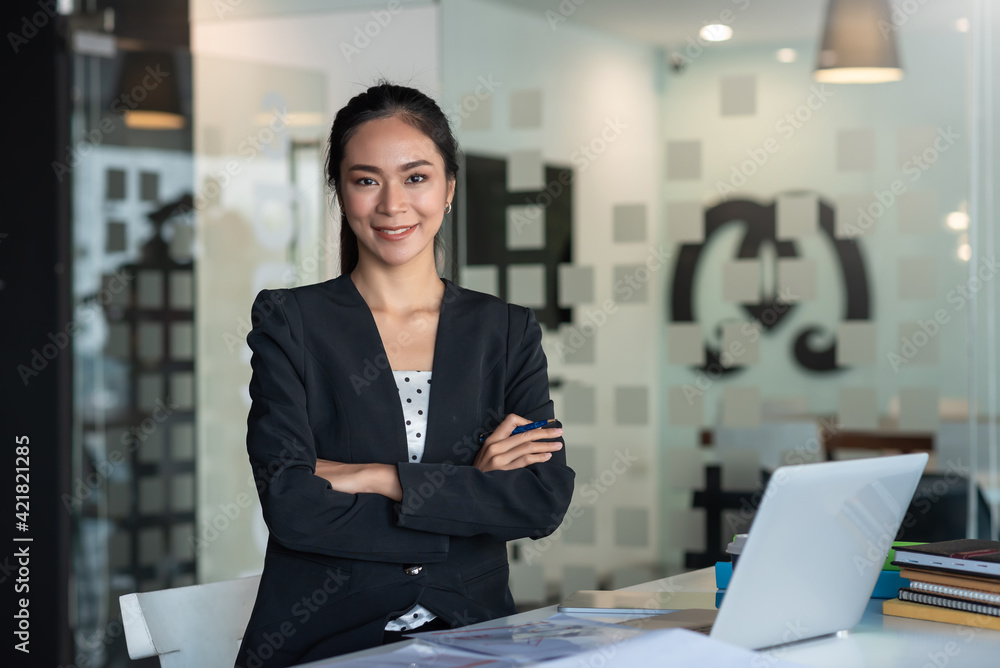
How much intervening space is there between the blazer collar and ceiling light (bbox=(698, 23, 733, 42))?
2387 mm

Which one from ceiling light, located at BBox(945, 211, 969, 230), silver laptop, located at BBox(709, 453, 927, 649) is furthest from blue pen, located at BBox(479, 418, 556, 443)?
ceiling light, located at BBox(945, 211, 969, 230)

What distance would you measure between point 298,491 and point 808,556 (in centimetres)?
83

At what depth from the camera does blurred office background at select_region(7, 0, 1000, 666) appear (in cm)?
380

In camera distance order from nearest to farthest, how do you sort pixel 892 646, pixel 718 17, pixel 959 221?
pixel 892 646 → pixel 959 221 → pixel 718 17

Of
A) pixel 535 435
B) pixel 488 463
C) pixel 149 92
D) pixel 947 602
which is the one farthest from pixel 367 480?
pixel 149 92

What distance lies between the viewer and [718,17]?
4.02 meters

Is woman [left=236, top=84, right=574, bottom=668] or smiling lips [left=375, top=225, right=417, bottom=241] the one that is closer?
woman [left=236, top=84, right=574, bottom=668]

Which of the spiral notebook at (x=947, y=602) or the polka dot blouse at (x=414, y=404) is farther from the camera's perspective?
the polka dot blouse at (x=414, y=404)

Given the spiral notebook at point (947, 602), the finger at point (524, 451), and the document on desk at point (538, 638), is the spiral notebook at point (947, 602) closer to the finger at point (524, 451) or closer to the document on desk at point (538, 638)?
the document on desk at point (538, 638)

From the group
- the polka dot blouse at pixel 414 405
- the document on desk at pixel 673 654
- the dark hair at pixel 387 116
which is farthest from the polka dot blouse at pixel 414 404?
the document on desk at pixel 673 654

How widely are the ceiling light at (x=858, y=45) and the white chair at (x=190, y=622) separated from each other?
9.50 ft

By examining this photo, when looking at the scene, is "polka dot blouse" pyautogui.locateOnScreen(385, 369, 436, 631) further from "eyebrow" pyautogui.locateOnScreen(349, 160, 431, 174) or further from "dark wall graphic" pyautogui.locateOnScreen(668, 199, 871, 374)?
"dark wall graphic" pyautogui.locateOnScreen(668, 199, 871, 374)

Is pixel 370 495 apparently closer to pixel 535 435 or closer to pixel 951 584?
pixel 535 435

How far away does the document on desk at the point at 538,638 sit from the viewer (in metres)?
1.37
